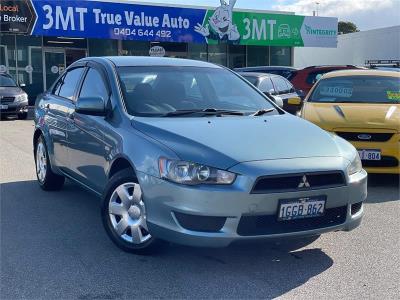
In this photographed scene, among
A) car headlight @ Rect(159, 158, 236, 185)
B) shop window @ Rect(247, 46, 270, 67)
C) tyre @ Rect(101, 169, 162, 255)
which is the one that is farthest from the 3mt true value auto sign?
car headlight @ Rect(159, 158, 236, 185)

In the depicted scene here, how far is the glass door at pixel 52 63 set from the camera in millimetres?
23641

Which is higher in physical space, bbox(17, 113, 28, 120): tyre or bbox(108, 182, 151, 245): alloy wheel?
bbox(108, 182, 151, 245): alloy wheel

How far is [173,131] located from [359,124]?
140 inches

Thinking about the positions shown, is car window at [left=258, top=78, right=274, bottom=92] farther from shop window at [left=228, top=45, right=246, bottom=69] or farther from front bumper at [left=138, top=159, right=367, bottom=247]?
shop window at [left=228, top=45, right=246, bottom=69]

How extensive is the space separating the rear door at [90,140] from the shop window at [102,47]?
19438 millimetres

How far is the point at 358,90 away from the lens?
27.0ft

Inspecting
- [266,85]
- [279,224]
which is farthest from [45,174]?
[266,85]

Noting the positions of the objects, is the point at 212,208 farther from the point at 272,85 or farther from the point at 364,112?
the point at 272,85

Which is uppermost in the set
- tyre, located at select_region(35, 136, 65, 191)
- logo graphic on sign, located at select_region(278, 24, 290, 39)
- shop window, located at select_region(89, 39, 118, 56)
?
logo graphic on sign, located at select_region(278, 24, 290, 39)

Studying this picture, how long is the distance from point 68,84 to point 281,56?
22.9 metres

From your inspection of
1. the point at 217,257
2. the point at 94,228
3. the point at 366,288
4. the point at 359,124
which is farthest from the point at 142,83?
the point at 359,124

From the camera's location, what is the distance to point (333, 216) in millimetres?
4152

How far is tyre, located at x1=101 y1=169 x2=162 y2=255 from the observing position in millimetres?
4285

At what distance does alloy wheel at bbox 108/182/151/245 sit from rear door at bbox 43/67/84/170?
162cm
